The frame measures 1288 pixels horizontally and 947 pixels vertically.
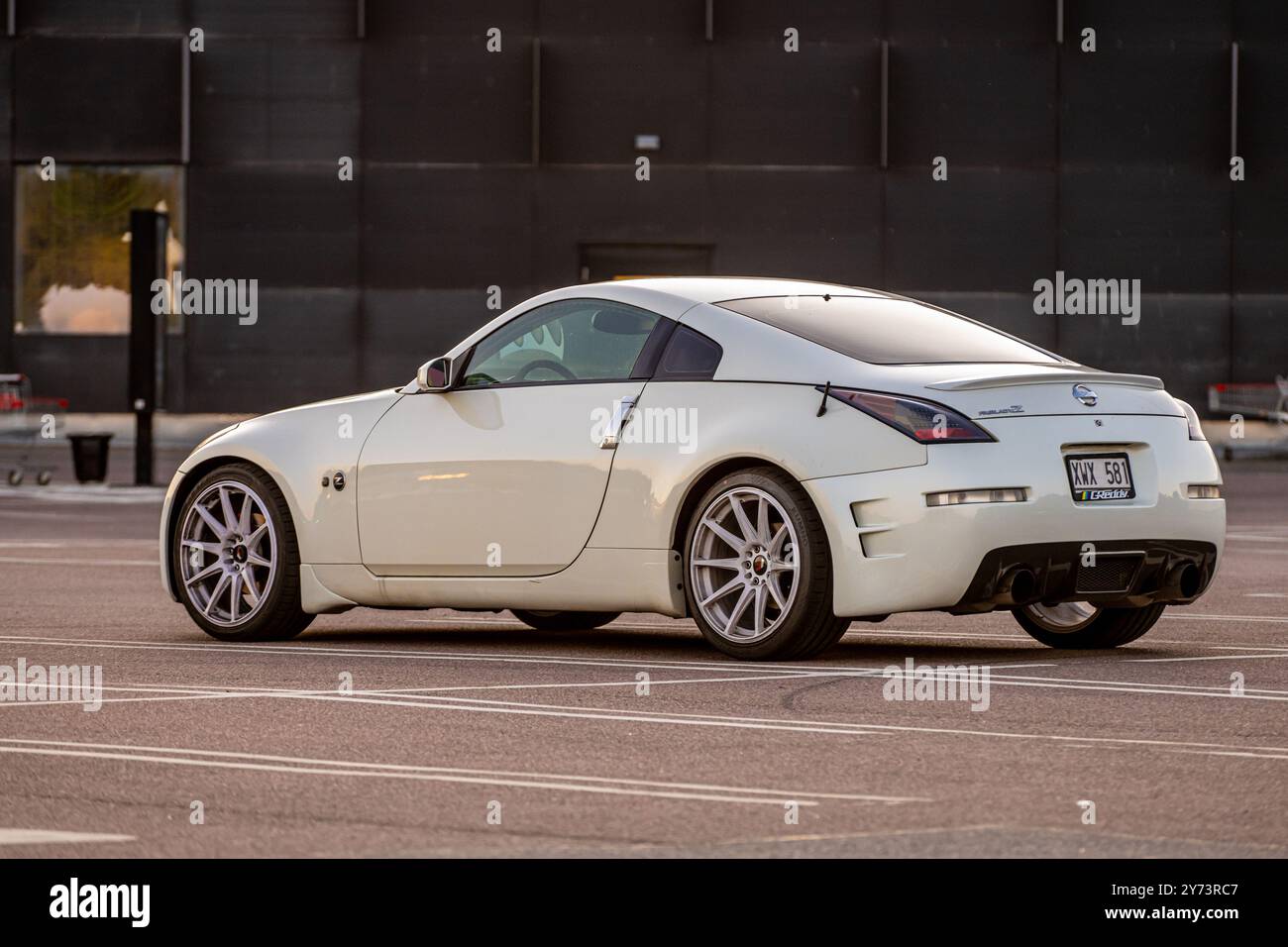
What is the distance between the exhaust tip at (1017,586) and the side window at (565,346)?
6.09ft

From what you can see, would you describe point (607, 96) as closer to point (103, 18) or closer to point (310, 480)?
point (103, 18)

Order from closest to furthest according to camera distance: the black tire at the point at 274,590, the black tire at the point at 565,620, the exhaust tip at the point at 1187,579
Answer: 1. the exhaust tip at the point at 1187,579
2. the black tire at the point at 274,590
3. the black tire at the point at 565,620

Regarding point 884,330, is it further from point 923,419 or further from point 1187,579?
point 1187,579

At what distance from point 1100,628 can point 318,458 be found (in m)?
3.43

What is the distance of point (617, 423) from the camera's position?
31.6ft

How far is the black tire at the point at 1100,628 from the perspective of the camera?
10078mm

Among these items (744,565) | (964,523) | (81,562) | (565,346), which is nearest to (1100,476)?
(964,523)

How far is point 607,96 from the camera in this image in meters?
36.0

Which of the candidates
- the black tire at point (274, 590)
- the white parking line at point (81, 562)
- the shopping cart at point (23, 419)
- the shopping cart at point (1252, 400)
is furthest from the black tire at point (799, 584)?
the shopping cart at point (1252, 400)

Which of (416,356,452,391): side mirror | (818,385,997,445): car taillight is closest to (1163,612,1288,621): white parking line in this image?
(818,385,997,445): car taillight

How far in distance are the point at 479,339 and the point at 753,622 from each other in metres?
1.92

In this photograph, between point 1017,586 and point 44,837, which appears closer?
point 44,837

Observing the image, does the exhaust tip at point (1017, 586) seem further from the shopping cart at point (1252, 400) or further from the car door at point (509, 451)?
the shopping cart at point (1252, 400)
